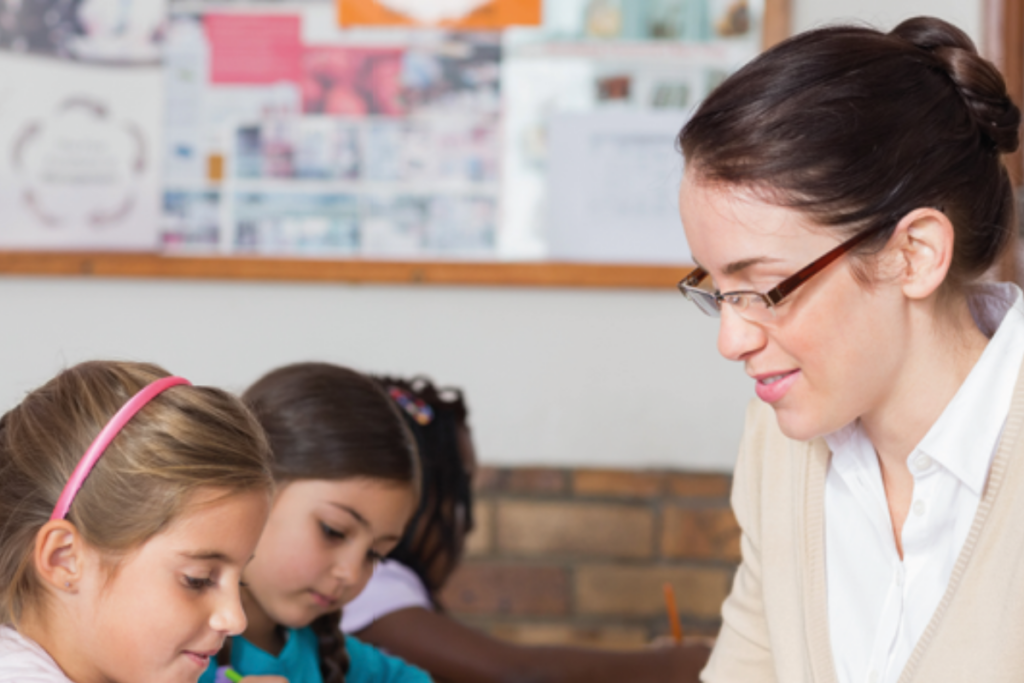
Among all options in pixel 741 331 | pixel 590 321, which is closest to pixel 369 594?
pixel 590 321

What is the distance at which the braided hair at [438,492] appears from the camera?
64.0 inches

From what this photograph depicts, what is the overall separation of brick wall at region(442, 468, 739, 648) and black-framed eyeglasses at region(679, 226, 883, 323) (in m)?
0.96

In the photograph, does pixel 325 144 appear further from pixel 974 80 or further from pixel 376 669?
pixel 974 80

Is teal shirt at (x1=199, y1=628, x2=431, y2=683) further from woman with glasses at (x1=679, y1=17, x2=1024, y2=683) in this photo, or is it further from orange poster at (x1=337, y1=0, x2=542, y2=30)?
orange poster at (x1=337, y1=0, x2=542, y2=30)

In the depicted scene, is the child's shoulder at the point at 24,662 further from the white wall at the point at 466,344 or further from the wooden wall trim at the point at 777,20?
the wooden wall trim at the point at 777,20

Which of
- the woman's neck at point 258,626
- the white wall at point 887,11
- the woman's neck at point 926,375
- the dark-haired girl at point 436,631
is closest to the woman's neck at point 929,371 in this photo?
the woman's neck at point 926,375

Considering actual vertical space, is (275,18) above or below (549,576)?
above

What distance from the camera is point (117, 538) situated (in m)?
0.89

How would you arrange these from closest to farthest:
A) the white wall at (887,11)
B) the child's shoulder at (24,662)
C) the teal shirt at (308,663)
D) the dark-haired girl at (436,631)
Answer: the child's shoulder at (24,662) → the teal shirt at (308,663) → the dark-haired girl at (436,631) → the white wall at (887,11)

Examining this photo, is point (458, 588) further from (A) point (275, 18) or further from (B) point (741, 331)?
(B) point (741, 331)

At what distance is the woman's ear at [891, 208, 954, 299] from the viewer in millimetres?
911

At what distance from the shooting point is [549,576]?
6.46 ft

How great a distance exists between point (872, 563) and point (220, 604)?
1.92 ft

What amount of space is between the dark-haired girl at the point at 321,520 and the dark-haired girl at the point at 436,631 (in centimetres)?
15
